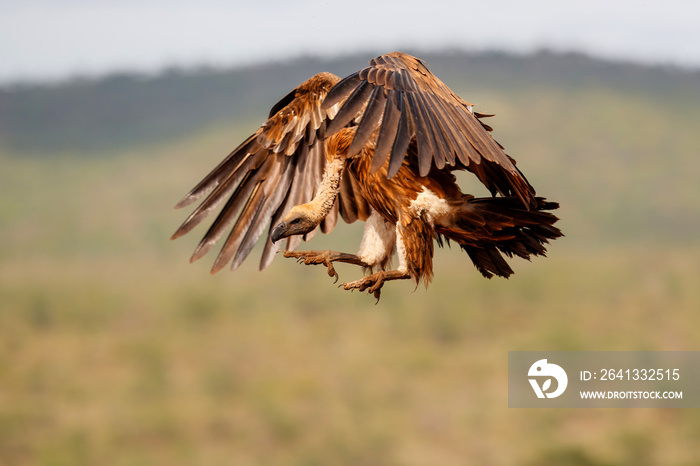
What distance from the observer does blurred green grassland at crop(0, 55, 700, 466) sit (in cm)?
4856

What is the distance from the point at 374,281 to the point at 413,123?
3.22ft

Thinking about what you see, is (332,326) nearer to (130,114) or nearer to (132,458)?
(132,458)

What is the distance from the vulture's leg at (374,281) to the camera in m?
5.29

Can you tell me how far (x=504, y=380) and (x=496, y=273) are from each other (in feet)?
156

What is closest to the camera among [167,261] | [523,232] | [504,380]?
[523,232]

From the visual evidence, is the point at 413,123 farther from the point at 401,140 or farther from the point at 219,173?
the point at 219,173

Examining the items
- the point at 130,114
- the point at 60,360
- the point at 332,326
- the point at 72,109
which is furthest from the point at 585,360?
the point at 72,109

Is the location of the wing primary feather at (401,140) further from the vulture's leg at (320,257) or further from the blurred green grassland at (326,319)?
the blurred green grassland at (326,319)

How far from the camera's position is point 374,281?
537cm

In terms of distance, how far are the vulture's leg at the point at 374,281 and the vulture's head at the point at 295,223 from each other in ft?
1.52

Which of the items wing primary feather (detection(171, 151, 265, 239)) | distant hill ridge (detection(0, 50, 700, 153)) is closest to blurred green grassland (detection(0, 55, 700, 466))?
distant hill ridge (detection(0, 50, 700, 153))

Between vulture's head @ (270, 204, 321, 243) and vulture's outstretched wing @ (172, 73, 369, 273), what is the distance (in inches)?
36.2

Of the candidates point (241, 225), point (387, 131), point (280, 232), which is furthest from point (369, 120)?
point (241, 225)

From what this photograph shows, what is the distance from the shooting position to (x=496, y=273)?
5914mm
